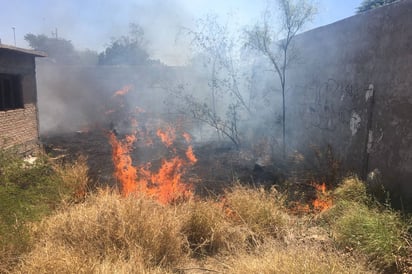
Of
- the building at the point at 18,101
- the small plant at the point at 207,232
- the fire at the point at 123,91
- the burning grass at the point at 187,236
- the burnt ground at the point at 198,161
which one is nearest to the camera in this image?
the burning grass at the point at 187,236

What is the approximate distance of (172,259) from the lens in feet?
14.7

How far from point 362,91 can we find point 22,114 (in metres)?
9.57

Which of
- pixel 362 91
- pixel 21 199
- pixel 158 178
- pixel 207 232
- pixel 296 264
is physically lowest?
pixel 207 232

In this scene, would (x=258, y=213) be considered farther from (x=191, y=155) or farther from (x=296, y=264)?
(x=191, y=155)

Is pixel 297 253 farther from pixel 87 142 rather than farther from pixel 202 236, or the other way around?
pixel 87 142

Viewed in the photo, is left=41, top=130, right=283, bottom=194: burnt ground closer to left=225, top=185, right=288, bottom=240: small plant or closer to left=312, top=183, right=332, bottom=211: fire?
left=225, top=185, right=288, bottom=240: small plant

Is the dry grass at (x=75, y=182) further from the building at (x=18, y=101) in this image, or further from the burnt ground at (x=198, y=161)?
the building at (x=18, y=101)

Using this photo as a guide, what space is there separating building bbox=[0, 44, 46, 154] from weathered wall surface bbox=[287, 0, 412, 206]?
8140mm

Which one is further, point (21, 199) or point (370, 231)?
point (21, 199)

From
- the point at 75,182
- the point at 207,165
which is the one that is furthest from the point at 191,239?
the point at 207,165

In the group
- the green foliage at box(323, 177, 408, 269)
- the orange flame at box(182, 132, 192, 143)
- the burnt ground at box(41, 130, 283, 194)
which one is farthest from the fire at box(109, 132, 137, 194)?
the green foliage at box(323, 177, 408, 269)

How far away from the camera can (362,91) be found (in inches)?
299

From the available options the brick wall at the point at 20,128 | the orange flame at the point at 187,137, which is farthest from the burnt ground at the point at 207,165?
the brick wall at the point at 20,128

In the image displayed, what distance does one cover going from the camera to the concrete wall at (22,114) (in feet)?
32.4
